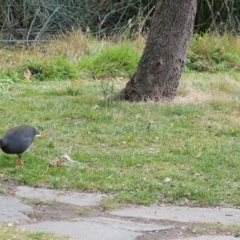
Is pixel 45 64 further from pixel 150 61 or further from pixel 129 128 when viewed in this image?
pixel 129 128

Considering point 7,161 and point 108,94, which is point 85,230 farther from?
point 108,94

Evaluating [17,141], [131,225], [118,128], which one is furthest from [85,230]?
[118,128]

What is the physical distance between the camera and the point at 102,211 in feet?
18.7

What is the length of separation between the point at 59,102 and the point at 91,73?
281 cm

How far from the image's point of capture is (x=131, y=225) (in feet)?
17.4

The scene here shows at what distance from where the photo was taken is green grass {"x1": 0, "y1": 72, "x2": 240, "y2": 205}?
6336 millimetres

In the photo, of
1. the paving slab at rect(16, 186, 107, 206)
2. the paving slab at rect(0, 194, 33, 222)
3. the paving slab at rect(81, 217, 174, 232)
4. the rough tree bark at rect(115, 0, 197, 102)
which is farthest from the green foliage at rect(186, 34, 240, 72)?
the paving slab at rect(81, 217, 174, 232)

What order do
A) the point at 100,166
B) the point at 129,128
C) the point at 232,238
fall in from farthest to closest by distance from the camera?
the point at 129,128 → the point at 100,166 → the point at 232,238

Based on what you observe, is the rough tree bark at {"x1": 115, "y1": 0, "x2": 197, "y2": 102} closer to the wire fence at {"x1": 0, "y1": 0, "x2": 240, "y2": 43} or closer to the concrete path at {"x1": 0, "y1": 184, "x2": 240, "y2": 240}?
the concrete path at {"x1": 0, "y1": 184, "x2": 240, "y2": 240}

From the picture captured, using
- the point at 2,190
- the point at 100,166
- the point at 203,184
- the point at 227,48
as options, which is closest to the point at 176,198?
the point at 203,184

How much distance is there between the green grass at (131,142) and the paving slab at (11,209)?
59cm

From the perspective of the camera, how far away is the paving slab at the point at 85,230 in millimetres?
4945

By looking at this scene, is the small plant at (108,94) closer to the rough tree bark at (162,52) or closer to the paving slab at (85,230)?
the rough tree bark at (162,52)

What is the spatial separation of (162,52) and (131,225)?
178 inches
